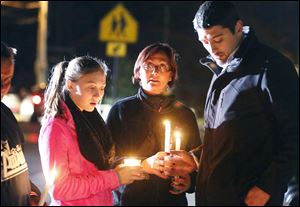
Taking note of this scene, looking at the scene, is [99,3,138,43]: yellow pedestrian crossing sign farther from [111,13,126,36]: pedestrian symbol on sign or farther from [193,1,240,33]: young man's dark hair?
[193,1,240,33]: young man's dark hair

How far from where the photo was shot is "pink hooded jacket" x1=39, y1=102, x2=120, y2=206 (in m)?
3.04

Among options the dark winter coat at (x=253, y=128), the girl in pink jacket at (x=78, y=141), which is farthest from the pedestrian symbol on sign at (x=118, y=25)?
the dark winter coat at (x=253, y=128)

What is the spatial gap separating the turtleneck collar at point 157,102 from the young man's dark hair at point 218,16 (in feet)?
3.46

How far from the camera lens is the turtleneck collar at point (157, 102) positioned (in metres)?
4.10

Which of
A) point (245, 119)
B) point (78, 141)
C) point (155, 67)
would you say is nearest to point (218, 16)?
point (245, 119)

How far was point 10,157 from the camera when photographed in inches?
115

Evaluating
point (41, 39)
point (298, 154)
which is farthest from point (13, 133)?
point (41, 39)

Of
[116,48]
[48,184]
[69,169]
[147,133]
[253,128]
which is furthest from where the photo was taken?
[116,48]

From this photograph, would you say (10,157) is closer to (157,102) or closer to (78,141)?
(78,141)

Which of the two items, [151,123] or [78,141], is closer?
[78,141]

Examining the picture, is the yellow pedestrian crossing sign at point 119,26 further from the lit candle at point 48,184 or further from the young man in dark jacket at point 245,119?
the lit candle at point 48,184

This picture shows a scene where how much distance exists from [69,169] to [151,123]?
3.64ft

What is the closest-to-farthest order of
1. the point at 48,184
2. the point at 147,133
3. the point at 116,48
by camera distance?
1. the point at 48,184
2. the point at 147,133
3. the point at 116,48

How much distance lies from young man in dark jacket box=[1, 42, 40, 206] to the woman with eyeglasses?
38.8 inches
